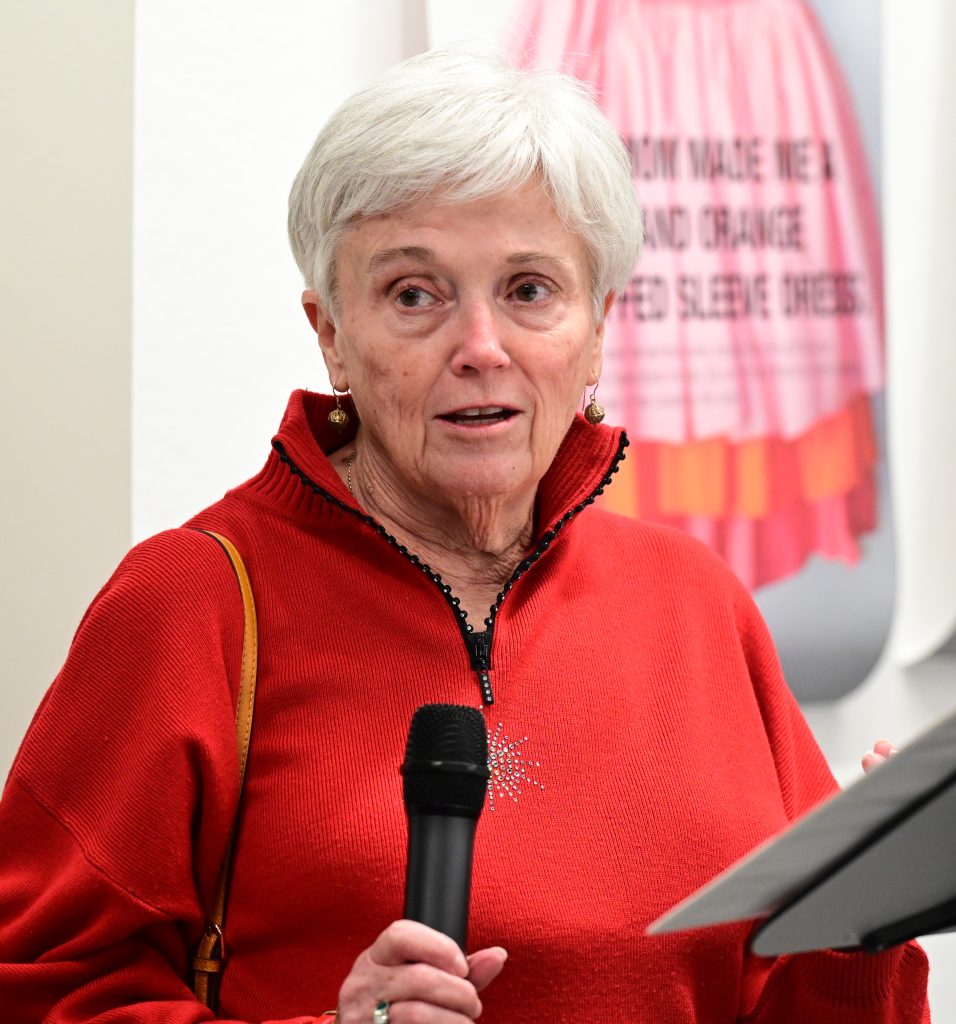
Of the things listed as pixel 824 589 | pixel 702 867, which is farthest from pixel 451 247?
pixel 824 589

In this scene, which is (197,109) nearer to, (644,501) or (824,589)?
(644,501)

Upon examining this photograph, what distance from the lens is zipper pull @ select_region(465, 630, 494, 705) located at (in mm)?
1308

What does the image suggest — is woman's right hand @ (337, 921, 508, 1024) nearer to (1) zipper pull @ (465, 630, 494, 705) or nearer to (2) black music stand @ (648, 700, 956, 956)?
(2) black music stand @ (648, 700, 956, 956)

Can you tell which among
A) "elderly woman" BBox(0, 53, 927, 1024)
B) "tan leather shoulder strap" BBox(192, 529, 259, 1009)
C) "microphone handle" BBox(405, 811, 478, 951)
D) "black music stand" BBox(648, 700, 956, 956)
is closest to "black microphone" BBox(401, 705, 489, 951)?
"microphone handle" BBox(405, 811, 478, 951)

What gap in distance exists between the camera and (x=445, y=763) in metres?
0.91

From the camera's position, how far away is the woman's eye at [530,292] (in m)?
1.35

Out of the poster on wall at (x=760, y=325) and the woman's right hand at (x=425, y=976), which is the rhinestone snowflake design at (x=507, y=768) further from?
the poster on wall at (x=760, y=325)

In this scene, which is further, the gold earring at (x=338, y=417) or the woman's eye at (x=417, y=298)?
the gold earring at (x=338, y=417)

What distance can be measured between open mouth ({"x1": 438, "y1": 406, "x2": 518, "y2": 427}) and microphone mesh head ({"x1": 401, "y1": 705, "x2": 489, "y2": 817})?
0.44 meters

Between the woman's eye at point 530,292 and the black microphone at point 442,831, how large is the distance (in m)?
0.56

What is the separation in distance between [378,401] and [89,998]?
22.9 inches

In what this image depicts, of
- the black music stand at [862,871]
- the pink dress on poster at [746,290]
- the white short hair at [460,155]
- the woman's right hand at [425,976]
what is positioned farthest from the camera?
the pink dress on poster at [746,290]

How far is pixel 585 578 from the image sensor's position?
1467 millimetres

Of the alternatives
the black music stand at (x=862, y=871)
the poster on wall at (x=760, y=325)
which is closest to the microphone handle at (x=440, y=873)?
the black music stand at (x=862, y=871)
